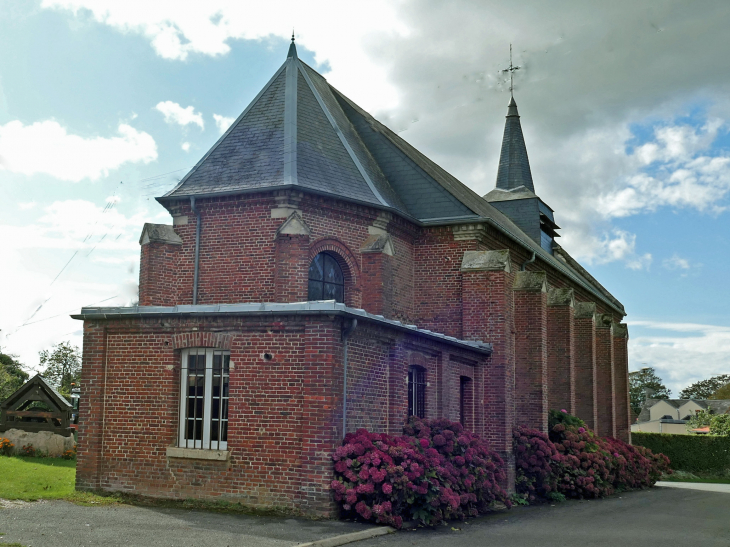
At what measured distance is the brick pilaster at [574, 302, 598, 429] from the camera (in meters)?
27.8

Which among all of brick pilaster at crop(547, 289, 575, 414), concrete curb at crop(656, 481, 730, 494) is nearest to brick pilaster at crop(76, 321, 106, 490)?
brick pilaster at crop(547, 289, 575, 414)

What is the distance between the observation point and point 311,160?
18.4m

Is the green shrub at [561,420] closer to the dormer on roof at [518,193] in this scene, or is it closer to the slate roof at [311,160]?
the slate roof at [311,160]

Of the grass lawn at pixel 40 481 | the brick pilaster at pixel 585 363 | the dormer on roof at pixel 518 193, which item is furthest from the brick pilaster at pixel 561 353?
the grass lawn at pixel 40 481

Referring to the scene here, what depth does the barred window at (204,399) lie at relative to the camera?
1291 cm

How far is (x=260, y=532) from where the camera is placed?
10.5 meters

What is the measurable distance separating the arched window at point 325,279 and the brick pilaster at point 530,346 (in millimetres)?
6079

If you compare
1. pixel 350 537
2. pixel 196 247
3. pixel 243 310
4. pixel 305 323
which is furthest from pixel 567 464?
pixel 196 247

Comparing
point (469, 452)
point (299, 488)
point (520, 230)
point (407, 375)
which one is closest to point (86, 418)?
point (299, 488)

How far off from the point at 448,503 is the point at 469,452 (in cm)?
197

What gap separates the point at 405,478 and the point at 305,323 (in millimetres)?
2965

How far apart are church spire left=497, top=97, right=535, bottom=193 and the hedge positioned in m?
14.3

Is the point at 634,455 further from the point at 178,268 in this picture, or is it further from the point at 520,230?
the point at 178,268

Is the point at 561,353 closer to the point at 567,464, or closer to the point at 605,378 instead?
the point at 567,464
